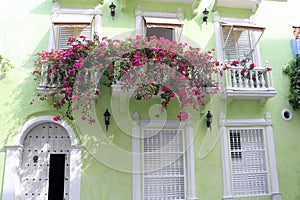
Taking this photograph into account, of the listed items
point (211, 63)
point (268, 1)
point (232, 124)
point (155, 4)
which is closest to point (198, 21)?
point (155, 4)

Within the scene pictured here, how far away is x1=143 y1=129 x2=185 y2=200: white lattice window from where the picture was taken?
7.93m

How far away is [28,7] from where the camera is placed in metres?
8.60

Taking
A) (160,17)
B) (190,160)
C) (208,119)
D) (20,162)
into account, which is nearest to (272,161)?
(208,119)

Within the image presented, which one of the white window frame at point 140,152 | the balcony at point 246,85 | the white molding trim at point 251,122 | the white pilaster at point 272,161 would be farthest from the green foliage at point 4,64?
the white pilaster at point 272,161

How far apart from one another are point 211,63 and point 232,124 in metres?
2.08

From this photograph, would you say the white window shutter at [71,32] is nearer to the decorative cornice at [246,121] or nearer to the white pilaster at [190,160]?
the white pilaster at [190,160]

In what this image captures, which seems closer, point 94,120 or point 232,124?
point 94,120

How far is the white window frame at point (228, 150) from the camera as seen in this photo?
808cm

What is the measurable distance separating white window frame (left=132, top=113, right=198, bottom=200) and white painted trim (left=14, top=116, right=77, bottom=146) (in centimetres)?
174

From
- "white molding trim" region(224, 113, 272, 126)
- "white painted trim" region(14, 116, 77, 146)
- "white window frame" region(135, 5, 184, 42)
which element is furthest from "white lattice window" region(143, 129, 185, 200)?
"white window frame" region(135, 5, 184, 42)

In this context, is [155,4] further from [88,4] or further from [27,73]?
[27,73]

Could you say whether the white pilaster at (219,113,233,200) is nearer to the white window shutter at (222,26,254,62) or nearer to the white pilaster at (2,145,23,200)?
the white window shutter at (222,26,254,62)

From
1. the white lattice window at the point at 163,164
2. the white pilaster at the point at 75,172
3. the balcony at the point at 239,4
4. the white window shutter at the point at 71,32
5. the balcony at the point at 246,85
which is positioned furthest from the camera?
the balcony at the point at 239,4

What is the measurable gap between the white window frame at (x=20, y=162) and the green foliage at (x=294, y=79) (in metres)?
6.79
